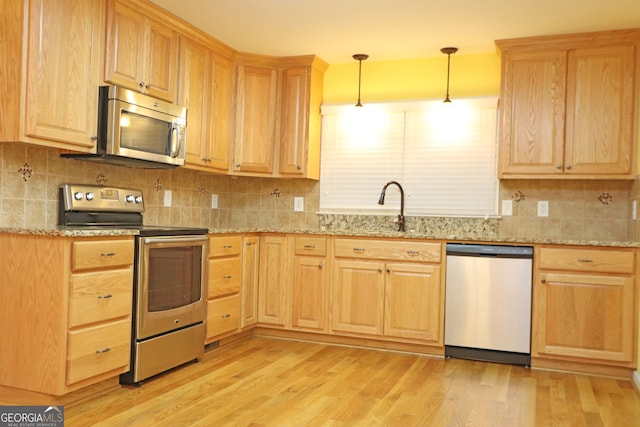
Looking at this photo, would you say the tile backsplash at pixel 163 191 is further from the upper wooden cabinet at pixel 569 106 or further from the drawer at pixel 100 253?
the upper wooden cabinet at pixel 569 106

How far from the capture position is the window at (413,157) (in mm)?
4379

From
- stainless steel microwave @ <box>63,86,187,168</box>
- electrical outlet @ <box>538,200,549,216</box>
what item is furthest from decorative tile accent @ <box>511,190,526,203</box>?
stainless steel microwave @ <box>63,86,187,168</box>

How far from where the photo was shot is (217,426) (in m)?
2.55

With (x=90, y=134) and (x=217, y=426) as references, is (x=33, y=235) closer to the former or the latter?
(x=90, y=134)

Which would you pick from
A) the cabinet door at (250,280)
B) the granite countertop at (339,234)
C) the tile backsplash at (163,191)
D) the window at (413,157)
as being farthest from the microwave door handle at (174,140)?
the window at (413,157)

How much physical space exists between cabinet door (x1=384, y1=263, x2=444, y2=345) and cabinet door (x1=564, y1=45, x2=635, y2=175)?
1212mm

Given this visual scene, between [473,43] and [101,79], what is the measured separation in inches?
101

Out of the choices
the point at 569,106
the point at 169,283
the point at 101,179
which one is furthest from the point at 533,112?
the point at 101,179

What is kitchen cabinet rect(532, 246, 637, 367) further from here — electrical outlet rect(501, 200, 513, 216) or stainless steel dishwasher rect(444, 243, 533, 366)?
electrical outlet rect(501, 200, 513, 216)

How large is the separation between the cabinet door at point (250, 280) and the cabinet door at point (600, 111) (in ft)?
7.52

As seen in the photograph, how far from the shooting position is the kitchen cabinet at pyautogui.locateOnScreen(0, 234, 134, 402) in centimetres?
264

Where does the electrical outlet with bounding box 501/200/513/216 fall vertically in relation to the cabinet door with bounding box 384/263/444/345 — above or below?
above

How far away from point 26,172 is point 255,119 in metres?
1.92

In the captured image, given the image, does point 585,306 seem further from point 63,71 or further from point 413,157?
point 63,71
